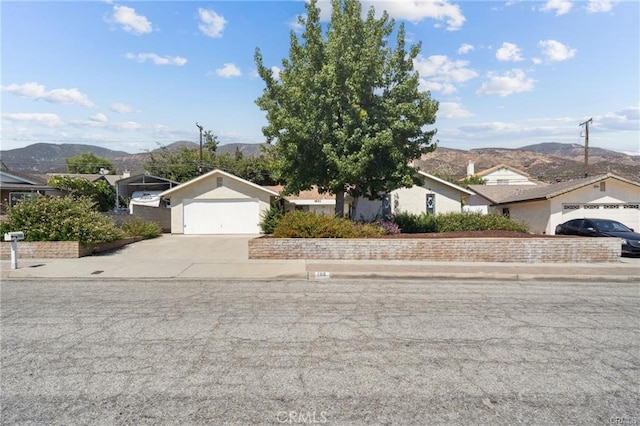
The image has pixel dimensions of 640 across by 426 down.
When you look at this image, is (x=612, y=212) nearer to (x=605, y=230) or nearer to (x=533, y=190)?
(x=533, y=190)

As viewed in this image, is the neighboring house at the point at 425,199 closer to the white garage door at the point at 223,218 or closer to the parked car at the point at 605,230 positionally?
the parked car at the point at 605,230

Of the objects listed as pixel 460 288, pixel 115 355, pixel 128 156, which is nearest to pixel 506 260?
pixel 460 288

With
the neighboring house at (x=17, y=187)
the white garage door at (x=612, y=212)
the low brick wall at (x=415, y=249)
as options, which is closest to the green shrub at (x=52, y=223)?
the low brick wall at (x=415, y=249)

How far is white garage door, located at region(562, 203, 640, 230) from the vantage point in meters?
24.5

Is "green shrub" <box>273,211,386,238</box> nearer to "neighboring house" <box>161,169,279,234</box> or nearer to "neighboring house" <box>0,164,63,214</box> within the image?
"neighboring house" <box>161,169,279,234</box>

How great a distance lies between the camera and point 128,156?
129875mm

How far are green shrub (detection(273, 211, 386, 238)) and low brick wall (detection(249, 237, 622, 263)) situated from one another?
1.86 feet

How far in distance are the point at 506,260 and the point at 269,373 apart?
1134cm

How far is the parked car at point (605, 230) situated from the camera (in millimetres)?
15898

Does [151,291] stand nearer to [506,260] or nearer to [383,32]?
[506,260]

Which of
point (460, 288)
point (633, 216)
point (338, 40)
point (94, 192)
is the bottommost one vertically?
point (460, 288)

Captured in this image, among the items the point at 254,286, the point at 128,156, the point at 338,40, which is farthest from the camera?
the point at 128,156

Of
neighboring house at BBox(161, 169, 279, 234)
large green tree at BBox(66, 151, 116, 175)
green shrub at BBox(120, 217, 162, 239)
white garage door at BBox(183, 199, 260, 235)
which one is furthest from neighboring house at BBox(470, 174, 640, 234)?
large green tree at BBox(66, 151, 116, 175)

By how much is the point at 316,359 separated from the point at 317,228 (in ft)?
30.9
